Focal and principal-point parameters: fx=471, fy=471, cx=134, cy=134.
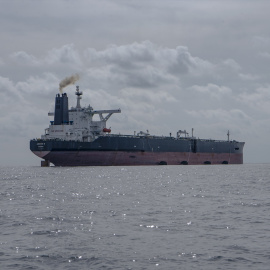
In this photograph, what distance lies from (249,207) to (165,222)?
864 centimetres

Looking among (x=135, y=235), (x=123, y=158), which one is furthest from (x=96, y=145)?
(x=135, y=235)

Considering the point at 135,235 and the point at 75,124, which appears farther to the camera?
the point at 75,124

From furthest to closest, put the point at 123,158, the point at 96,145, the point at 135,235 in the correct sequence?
1. the point at 123,158
2. the point at 96,145
3. the point at 135,235

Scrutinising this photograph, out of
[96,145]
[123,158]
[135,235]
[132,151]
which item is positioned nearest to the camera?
[135,235]

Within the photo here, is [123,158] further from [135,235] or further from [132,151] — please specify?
[135,235]

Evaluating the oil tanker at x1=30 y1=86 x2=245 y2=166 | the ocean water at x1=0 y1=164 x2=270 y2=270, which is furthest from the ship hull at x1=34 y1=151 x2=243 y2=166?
the ocean water at x1=0 y1=164 x2=270 y2=270

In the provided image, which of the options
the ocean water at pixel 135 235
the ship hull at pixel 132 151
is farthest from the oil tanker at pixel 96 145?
the ocean water at pixel 135 235

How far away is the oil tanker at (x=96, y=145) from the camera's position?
93.6 meters

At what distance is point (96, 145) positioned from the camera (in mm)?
96875

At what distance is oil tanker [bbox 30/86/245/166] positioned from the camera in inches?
3684

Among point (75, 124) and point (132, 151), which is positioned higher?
point (75, 124)

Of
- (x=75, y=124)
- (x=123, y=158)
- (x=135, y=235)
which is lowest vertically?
(x=135, y=235)

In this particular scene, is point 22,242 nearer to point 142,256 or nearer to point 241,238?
point 142,256

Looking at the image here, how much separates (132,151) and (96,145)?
10490 mm
